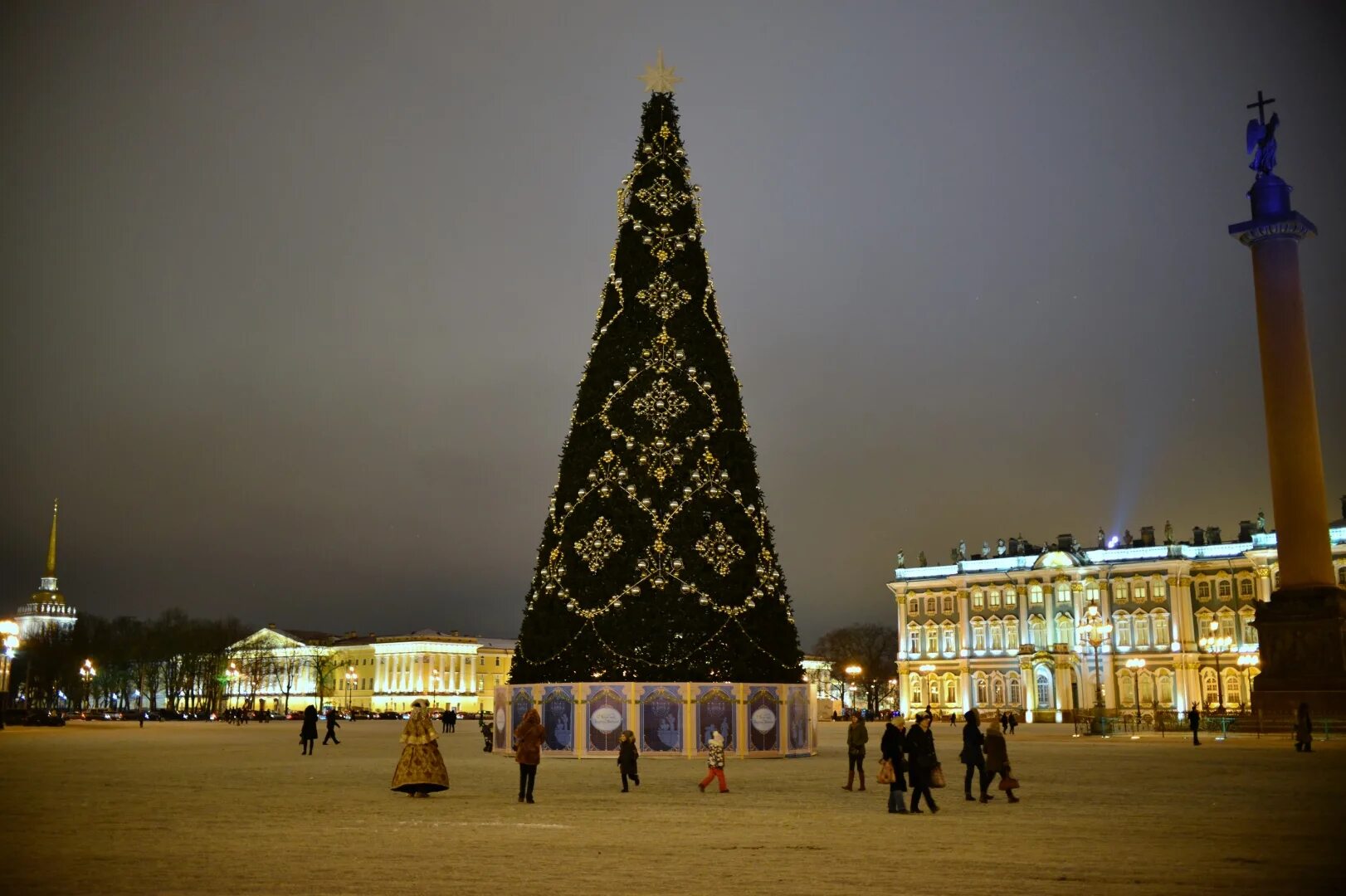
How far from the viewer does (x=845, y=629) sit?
487 ft

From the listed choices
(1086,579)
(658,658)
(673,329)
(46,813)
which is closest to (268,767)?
(658,658)

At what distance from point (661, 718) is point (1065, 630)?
79006 mm

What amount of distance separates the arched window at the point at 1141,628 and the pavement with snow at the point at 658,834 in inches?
3103

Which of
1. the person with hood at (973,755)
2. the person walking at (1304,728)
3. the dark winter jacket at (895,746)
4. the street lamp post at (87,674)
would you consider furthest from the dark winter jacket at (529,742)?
the street lamp post at (87,674)

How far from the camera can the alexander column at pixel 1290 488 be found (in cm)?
3994

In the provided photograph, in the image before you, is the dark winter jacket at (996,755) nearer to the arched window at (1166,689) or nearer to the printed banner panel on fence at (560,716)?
the printed banner panel on fence at (560,716)

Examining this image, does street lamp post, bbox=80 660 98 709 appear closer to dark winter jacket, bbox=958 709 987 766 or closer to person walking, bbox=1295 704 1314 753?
person walking, bbox=1295 704 1314 753

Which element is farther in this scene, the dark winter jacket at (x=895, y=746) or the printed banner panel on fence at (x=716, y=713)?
the printed banner panel on fence at (x=716, y=713)

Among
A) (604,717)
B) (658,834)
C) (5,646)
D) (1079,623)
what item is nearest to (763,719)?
(604,717)

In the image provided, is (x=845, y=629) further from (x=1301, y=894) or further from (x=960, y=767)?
(x=1301, y=894)

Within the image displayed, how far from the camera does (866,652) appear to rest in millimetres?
143000

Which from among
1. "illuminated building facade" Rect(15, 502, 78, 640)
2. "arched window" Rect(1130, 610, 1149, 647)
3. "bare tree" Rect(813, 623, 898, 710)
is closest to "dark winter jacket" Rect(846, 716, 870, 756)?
"arched window" Rect(1130, 610, 1149, 647)

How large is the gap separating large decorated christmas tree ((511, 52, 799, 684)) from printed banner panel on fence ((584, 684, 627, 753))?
537 mm

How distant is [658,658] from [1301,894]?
2030 centimetres
